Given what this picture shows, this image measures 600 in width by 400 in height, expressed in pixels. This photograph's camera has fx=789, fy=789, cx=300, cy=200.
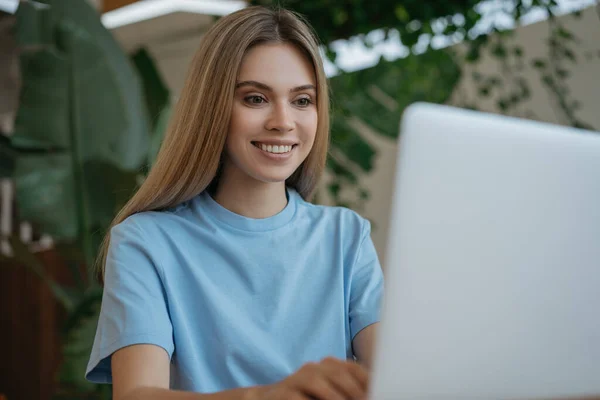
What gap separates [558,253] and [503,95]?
2.29 metres

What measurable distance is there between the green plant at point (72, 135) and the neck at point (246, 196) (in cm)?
138

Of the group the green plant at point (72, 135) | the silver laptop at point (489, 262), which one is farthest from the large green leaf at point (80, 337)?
the silver laptop at point (489, 262)

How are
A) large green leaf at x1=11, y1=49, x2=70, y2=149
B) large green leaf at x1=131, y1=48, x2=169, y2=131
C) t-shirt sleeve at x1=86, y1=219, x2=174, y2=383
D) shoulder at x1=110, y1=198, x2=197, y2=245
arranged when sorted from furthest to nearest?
1. large green leaf at x1=131, y1=48, x2=169, y2=131
2. large green leaf at x1=11, y1=49, x2=70, y2=149
3. shoulder at x1=110, y1=198, x2=197, y2=245
4. t-shirt sleeve at x1=86, y1=219, x2=174, y2=383

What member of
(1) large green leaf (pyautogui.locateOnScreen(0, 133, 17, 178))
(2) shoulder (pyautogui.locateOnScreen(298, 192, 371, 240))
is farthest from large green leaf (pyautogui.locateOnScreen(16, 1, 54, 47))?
(2) shoulder (pyautogui.locateOnScreen(298, 192, 371, 240))

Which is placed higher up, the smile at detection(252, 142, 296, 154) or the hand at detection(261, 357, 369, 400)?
the smile at detection(252, 142, 296, 154)

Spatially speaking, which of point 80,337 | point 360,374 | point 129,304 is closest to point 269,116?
point 129,304

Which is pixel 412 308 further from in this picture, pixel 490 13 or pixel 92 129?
pixel 92 129

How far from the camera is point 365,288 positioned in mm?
1385

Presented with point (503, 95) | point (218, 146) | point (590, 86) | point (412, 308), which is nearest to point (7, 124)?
point (503, 95)

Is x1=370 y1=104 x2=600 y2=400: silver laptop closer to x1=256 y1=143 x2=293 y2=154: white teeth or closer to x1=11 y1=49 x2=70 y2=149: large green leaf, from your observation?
x1=256 y1=143 x2=293 y2=154: white teeth

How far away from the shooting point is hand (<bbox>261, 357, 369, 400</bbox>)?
755 mm

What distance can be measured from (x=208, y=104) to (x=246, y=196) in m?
0.18

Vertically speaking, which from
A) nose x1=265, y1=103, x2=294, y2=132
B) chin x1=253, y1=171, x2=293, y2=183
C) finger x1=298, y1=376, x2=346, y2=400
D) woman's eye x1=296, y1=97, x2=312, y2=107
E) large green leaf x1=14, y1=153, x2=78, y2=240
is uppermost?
woman's eye x1=296, y1=97, x2=312, y2=107

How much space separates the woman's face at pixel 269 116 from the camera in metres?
1.29
